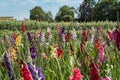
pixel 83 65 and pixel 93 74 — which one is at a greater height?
pixel 93 74

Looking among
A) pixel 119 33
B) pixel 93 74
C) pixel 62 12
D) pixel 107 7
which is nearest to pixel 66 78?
pixel 119 33

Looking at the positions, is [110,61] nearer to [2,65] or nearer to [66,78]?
[66,78]

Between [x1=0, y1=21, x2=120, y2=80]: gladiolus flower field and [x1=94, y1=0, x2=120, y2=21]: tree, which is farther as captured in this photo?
[x1=94, y1=0, x2=120, y2=21]: tree

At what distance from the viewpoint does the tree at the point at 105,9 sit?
62334mm

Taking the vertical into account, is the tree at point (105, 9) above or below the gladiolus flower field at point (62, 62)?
below

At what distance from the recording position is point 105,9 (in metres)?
64.4

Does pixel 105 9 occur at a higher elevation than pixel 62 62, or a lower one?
lower

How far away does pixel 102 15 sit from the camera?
207 ft

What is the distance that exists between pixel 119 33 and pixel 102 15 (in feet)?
200

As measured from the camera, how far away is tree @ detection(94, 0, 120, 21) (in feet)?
205

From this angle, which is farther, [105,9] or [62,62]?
[105,9]

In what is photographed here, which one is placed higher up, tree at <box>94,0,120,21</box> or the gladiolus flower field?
the gladiolus flower field

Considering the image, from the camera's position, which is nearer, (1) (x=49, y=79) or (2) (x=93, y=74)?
(2) (x=93, y=74)

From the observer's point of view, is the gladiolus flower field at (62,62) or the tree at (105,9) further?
the tree at (105,9)
